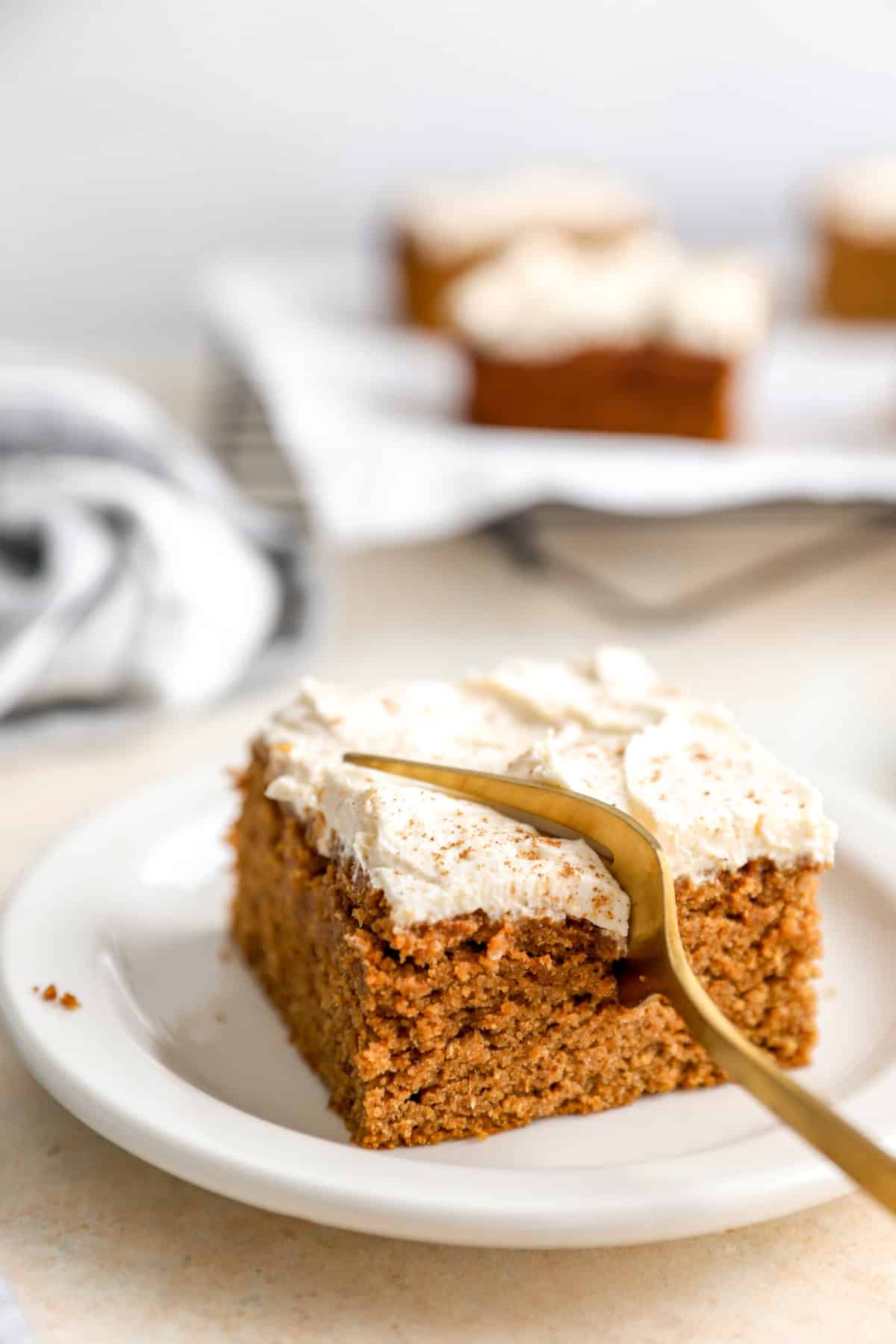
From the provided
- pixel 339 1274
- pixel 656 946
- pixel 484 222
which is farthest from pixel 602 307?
pixel 339 1274

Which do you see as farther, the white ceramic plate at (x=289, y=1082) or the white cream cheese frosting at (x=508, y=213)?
the white cream cheese frosting at (x=508, y=213)

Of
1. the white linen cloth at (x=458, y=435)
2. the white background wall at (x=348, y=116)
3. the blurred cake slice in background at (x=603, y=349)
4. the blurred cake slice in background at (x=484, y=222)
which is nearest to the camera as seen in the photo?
the white linen cloth at (x=458, y=435)

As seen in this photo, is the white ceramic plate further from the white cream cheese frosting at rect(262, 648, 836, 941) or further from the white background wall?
the white background wall

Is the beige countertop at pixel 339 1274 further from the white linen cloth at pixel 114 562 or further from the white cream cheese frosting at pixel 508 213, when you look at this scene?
the white cream cheese frosting at pixel 508 213

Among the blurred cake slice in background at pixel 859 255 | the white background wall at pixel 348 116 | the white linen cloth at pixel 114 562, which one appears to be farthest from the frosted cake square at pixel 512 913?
the white background wall at pixel 348 116

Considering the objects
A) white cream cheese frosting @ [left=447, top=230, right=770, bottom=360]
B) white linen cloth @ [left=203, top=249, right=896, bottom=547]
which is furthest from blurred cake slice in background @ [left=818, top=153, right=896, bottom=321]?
white cream cheese frosting @ [left=447, top=230, right=770, bottom=360]

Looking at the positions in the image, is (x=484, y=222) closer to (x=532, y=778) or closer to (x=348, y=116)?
(x=348, y=116)
